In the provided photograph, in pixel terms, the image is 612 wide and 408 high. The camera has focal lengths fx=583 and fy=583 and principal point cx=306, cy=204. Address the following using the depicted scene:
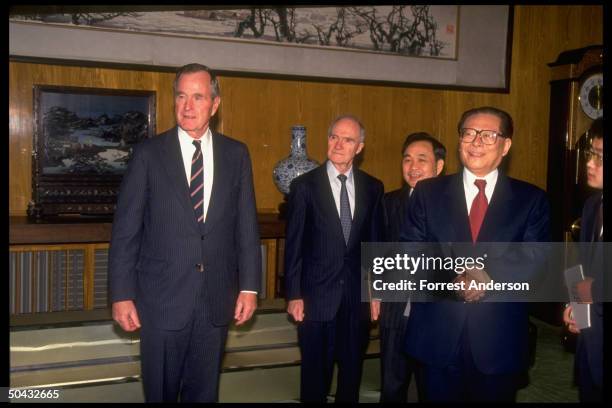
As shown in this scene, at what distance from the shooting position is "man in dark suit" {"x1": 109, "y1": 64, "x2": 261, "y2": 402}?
2.03m

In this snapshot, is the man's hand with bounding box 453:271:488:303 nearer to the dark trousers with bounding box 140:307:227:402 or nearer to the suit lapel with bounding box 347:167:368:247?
the suit lapel with bounding box 347:167:368:247

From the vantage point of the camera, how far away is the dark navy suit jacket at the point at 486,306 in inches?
74.7

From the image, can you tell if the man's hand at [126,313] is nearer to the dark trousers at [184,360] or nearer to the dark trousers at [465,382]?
the dark trousers at [184,360]

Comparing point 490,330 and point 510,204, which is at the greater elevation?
point 510,204

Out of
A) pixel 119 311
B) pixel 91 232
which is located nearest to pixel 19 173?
pixel 91 232

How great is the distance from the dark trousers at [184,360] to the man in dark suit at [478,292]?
2.36 feet

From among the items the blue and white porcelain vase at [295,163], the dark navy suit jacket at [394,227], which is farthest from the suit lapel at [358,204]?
the blue and white porcelain vase at [295,163]

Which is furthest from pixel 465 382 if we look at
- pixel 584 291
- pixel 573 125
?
pixel 573 125

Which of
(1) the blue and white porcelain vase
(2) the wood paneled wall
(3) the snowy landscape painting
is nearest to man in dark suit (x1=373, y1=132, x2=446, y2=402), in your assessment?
(1) the blue and white porcelain vase

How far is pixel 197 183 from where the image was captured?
2.10 metres

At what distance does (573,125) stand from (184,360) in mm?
3608

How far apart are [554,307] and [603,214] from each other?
328 cm
